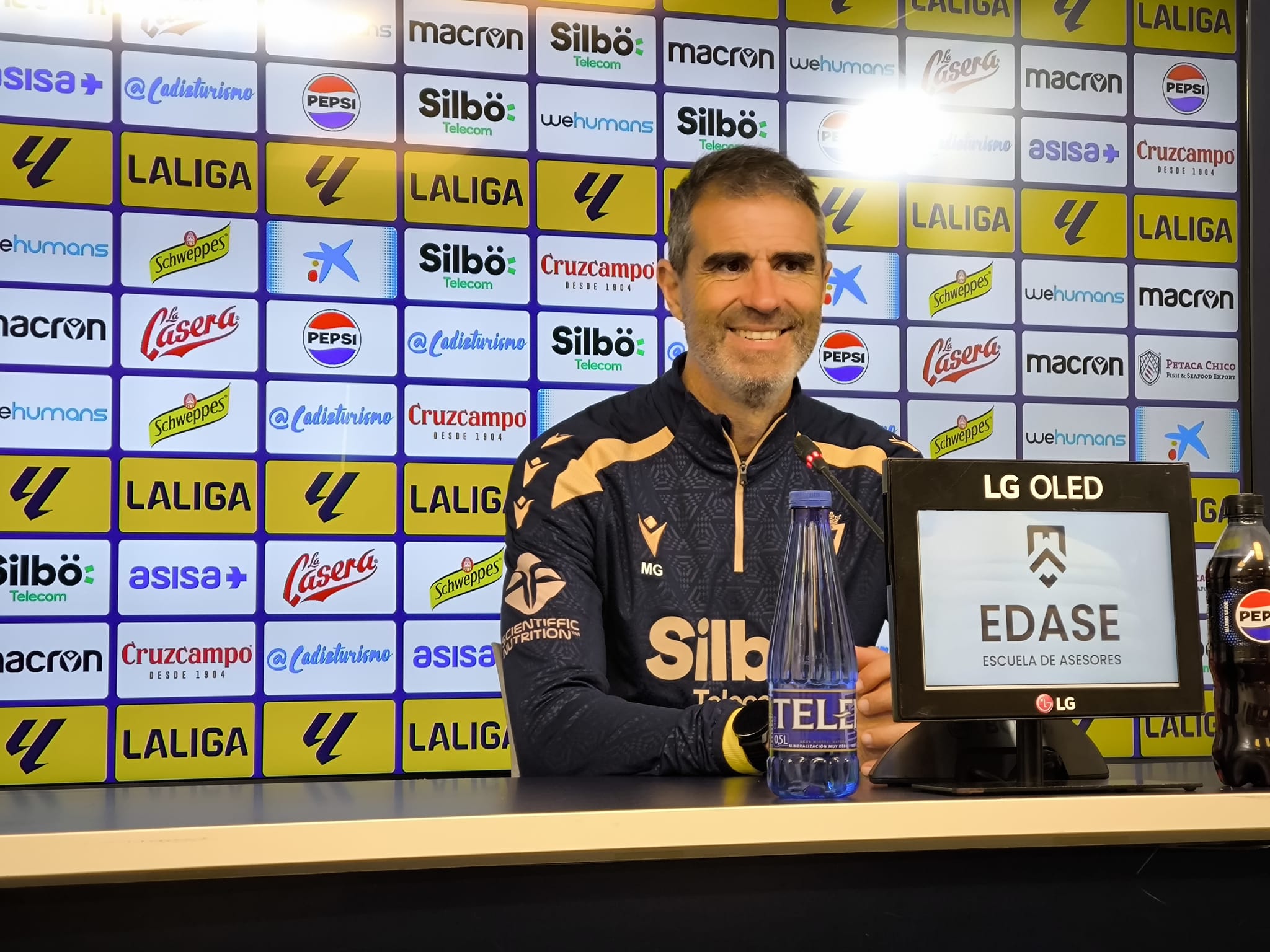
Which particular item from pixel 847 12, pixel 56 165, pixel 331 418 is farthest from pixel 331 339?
pixel 847 12

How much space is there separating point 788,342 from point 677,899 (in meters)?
1.03

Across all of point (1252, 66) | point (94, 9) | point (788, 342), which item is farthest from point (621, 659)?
point (1252, 66)

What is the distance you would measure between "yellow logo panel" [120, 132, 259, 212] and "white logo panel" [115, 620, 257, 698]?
2.82 feet

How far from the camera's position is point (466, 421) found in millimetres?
2695

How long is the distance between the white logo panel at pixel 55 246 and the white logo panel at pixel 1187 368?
234 cm

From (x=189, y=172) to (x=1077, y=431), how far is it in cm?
208

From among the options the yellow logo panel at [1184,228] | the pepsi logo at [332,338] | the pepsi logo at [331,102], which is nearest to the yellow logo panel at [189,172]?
the pepsi logo at [331,102]

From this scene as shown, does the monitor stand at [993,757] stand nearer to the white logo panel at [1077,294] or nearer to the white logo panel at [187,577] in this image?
the white logo panel at [187,577]

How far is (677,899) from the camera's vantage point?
0.90 m

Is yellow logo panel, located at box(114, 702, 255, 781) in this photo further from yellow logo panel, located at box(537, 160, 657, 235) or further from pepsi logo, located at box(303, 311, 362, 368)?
yellow logo panel, located at box(537, 160, 657, 235)

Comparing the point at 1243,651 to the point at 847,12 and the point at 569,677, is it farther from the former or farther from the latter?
the point at 847,12

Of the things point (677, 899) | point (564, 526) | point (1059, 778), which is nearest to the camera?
point (677, 899)

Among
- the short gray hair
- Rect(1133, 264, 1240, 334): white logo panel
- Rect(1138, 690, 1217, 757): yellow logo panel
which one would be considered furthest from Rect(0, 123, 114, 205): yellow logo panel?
Rect(1138, 690, 1217, 757): yellow logo panel

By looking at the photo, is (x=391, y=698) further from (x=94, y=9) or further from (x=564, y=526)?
(x=94, y=9)
